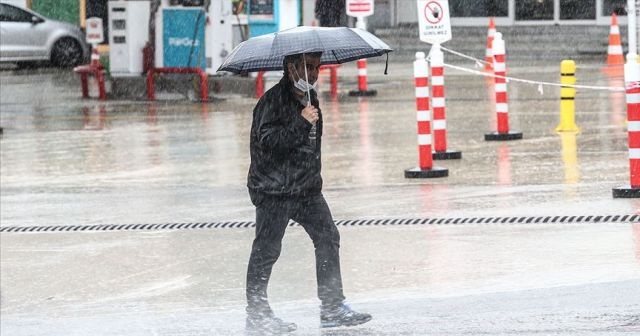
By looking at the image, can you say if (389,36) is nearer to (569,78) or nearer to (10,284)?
(569,78)

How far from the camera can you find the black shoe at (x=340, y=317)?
8352mm

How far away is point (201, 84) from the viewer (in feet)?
80.7

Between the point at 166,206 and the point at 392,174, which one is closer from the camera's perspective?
the point at 166,206

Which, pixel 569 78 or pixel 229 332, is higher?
pixel 569 78

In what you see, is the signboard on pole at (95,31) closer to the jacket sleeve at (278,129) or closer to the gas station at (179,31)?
the gas station at (179,31)

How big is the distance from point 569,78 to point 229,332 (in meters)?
9.22

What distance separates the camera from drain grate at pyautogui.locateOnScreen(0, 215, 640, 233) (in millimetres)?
11539

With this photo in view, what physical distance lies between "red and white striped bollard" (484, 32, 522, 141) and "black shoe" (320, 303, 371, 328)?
8.64 m

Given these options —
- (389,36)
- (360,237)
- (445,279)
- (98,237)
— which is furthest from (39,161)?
(389,36)

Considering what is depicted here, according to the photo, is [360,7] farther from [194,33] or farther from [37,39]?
[37,39]

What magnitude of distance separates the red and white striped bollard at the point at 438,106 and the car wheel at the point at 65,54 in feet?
67.0

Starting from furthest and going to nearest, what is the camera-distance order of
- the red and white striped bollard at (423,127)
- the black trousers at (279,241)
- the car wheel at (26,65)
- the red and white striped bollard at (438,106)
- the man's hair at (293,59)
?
the car wheel at (26,65), the red and white striped bollard at (438,106), the red and white striped bollard at (423,127), the black trousers at (279,241), the man's hair at (293,59)

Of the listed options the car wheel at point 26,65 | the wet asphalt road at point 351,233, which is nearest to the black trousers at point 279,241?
the wet asphalt road at point 351,233

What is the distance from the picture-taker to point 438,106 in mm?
15109
